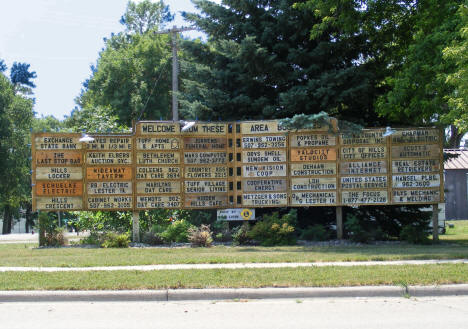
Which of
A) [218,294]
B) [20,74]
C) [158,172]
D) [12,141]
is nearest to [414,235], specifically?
[158,172]

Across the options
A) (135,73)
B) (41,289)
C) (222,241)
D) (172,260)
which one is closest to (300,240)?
(222,241)

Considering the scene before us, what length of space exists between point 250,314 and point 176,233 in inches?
359

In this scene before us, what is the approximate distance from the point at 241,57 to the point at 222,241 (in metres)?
6.01

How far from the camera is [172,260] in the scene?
1188 cm

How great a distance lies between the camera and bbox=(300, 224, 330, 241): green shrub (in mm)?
16772

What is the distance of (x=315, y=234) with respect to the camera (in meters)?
16.8

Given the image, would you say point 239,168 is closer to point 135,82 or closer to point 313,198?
point 313,198

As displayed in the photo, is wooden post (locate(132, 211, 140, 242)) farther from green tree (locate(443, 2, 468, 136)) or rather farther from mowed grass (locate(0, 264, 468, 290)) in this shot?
green tree (locate(443, 2, 468, 136))

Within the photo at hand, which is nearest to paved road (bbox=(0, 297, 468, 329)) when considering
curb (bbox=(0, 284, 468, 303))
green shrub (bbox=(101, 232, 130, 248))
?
curb (bbox=(0, 284, 468, 303))

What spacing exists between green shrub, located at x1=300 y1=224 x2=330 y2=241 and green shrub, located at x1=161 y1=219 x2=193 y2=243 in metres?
3.64

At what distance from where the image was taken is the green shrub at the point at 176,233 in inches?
645

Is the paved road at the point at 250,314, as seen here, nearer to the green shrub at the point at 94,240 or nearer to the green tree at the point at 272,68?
the green shrub at the point at 94,240

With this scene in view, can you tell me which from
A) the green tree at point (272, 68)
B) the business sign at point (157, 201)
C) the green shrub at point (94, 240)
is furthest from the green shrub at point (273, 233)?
the green shrub at point (94, 240)

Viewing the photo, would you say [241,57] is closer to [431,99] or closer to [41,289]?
[431,99]
